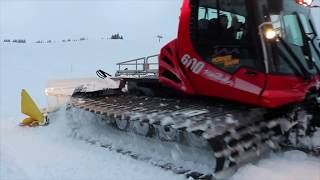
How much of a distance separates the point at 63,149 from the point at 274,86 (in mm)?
3271

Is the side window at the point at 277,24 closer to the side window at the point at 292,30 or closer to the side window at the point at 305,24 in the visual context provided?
the side window at the point at 292,30

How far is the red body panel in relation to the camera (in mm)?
5395

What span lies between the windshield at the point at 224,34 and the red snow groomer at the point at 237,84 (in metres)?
0.01

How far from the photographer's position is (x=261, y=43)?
5.46m

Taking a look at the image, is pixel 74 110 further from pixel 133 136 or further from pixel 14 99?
pixel 14 99

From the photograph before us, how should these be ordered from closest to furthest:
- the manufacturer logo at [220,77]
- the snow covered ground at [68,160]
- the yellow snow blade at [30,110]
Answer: the snow covered ground at [68,160] → the manufacturer logo at [220,77] → the yellow snow blade at [30,110]

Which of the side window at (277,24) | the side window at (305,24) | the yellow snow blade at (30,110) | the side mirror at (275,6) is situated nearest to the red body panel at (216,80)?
the side window at (277,24)

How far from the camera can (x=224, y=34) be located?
5.97 metres

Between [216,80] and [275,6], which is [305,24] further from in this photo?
[216,80]

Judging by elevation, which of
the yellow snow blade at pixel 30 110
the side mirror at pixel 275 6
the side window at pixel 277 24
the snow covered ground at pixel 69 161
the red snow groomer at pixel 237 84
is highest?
the side mirror at pixel 275 6

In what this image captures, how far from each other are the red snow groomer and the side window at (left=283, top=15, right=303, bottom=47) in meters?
0.01

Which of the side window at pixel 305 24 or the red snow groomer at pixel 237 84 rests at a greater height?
the side window at pixel 305 24

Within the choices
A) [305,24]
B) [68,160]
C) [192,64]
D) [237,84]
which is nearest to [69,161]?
[68,160]

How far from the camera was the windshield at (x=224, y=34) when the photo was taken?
5.66 metres
